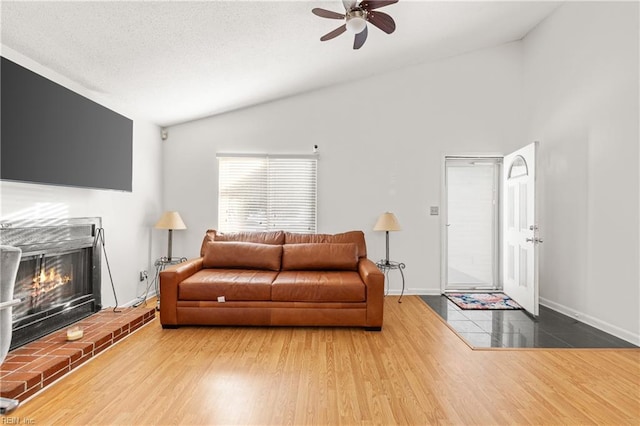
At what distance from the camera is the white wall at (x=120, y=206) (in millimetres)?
2539

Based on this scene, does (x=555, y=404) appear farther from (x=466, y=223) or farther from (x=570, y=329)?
(x=466, y=223)

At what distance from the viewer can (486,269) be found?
16.2 ft

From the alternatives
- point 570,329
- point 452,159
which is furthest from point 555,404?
point 452,159

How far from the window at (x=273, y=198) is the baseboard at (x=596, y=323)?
10.4 feet

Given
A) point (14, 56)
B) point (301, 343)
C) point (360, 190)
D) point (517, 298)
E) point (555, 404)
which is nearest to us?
point (555, 404)

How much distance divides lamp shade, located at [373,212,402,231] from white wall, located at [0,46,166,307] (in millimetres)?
3043

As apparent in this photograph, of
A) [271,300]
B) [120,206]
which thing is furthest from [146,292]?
[271,300]

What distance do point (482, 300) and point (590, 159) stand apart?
207cm

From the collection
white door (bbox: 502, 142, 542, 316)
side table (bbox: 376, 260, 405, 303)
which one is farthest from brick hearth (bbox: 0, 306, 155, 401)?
white door (bbox: 502, 142, 542, 316)

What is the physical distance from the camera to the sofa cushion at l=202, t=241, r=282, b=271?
12.5ft

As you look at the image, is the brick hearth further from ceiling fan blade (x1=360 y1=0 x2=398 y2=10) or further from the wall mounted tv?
ceiling fan blade (x1=360 y1=0 x2=398 y2=10)

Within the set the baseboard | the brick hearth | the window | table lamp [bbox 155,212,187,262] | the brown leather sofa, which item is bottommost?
the baseboard

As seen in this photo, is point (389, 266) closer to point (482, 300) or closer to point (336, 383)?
point (482, 300)

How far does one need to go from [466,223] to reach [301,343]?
130 inches
